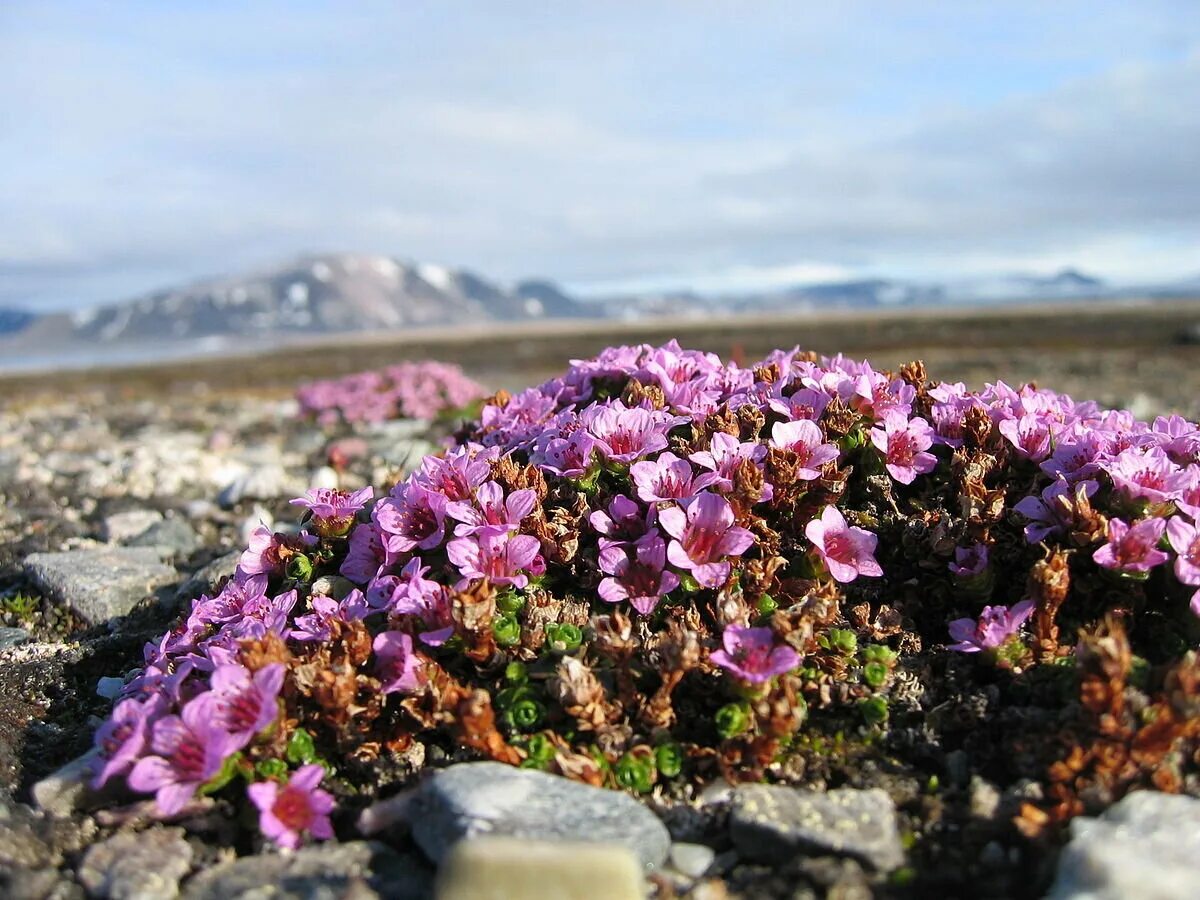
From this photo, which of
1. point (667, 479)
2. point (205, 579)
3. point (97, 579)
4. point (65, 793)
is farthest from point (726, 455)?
point (97, 579)

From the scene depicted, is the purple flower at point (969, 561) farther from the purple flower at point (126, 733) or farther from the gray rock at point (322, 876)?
the purple flower at point (126, 733)

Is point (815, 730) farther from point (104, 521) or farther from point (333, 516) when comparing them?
point (104, 521)

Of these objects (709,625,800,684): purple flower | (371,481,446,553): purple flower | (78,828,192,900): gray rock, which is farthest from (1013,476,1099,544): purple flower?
(78,828,192,900): gray rock

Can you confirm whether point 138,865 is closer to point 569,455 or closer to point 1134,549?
point 569,455

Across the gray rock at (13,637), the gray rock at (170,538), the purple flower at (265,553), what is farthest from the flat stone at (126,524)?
the purple flower at (265,553)

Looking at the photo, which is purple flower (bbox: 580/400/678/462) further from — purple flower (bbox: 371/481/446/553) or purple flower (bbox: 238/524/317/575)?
purple flower (bbox: 238/524/317/575)

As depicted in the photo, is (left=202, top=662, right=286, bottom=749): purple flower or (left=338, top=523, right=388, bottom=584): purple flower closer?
(left=202, top=662, right=286, bottom=749): purple flower
